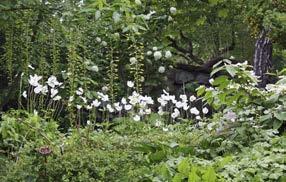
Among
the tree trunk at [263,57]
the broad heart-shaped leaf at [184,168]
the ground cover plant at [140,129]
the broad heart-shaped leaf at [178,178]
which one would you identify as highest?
the tree trunk at [263,57]

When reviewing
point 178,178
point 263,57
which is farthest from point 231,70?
point 263,57

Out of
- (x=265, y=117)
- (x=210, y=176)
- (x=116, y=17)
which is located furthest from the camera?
(x=265, y=117)

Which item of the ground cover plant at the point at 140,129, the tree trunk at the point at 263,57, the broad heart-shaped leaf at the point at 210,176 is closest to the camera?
the broad heart-shaped leaf at the point at 210,176

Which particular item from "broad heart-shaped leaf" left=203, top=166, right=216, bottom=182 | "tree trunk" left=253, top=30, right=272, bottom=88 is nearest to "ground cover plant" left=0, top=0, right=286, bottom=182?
"broad heart-shaped leaf" left=203, top=166, right=216, bottom=182

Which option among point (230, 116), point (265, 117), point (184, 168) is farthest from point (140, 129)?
point (184, 168)

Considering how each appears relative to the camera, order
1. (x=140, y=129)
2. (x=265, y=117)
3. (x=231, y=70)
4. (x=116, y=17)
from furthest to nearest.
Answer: (x=140, y=129) → (x=265, y=117) → (x=231, y=70) → (x=116, y=17)

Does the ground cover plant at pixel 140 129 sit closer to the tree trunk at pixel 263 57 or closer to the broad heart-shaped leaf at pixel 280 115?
the broad heart-shaped leaf at pixel 280 115

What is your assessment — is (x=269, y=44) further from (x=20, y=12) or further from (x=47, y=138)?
(x=47, y=138)

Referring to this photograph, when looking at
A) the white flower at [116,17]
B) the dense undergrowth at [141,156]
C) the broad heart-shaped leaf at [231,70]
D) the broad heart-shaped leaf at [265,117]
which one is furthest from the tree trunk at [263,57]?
the white flower at [116,17]

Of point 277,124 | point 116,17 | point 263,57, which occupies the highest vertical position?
point 263,57

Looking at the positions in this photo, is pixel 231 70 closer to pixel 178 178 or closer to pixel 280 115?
pixel 280 115

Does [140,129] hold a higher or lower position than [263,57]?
lower

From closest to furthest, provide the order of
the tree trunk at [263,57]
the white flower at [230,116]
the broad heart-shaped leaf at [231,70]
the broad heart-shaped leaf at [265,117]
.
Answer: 1. the broad heart-shaped leaf at [231,70]
2. the broad heart-shaped leaf at [265,117]
3. the white flower at [230,116]
4. the tree trunk at [263,57]

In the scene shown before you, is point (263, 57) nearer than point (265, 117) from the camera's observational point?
No
